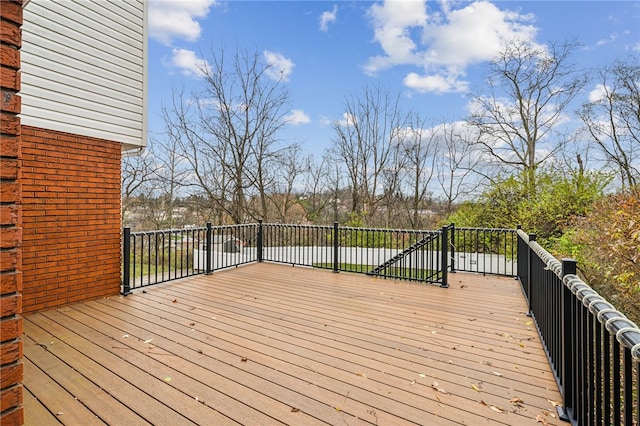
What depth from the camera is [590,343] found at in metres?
1.73

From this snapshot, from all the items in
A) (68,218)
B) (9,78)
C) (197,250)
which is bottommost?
(197,250)

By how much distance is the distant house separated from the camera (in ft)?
13.2

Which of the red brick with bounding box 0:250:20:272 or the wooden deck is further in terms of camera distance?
the wooden deck

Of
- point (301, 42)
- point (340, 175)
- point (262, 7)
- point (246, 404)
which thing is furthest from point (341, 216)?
point (246, 404)

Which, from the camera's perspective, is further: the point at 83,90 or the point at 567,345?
the point at 83,90

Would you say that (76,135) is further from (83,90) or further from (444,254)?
(444,254)

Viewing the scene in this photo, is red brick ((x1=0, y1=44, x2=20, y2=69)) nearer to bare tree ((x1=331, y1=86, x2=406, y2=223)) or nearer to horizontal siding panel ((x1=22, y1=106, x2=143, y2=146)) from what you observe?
horizontal siding panel ((x1=22, y1=106, x2=143, y2=146))

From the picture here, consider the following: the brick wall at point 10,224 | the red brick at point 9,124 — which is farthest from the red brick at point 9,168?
the red brick at point 9,124

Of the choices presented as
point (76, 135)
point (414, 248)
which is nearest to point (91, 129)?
point (76, 135)

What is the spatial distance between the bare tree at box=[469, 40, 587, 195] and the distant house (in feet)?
37.7

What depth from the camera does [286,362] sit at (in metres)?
2.88

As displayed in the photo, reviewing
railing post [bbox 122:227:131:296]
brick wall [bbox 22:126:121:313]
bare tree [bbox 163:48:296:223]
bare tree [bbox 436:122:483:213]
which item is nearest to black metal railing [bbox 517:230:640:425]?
railing post [bbox 122:227:131:296]

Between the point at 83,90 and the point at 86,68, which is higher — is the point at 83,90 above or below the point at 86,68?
below

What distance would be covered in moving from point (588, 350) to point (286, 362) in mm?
2101
